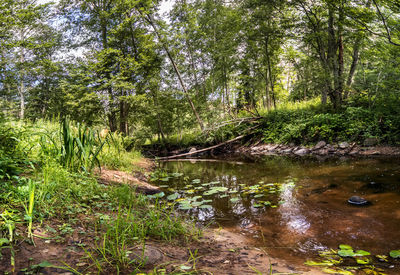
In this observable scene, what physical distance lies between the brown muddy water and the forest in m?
0.33

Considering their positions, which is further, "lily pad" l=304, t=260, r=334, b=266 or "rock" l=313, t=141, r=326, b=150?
"rock" l=313, t=141, r=326, b=150

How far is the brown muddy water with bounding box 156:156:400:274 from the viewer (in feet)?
6.27

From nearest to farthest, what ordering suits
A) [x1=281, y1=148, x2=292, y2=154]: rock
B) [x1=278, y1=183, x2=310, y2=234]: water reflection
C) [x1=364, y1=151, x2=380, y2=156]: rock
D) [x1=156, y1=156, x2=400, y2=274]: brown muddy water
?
[x1=156, y1=156, x2=400, y2=274]: brown muddy water → [x1=278, y1=183, x2=310, y2=234]: water reflection → [x1=364, y1=151, x2=380, y2=156]: rock → [x1=281, y1=148, x2=292, y2=154]: rock

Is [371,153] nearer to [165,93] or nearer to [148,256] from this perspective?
[148,256]

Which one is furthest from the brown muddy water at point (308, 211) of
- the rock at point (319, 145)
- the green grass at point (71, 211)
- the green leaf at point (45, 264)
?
the rock at point (319, 145)

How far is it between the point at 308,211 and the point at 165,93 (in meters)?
12.7

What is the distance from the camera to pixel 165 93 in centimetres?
1421

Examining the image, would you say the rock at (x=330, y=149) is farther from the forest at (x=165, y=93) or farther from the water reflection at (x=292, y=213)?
the water reflection at (x=292, y=213)

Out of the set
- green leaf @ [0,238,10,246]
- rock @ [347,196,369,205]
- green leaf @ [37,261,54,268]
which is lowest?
rock @ [347,196,369,205]

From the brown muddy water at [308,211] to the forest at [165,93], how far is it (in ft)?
1.09

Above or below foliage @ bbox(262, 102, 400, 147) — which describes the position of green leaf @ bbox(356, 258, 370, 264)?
below

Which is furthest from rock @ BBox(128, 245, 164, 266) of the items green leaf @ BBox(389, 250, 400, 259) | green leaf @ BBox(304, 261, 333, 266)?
green leaf @ BBox(389, 250, 400, 259)

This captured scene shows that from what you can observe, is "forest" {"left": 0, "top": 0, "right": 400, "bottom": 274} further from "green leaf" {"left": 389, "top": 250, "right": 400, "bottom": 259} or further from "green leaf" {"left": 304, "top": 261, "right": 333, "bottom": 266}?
"green leaf" {"left": 389, "top": 250, "right": 400, "bottom": 259}

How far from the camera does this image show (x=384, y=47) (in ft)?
24.5
